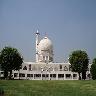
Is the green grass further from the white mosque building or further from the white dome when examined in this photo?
the white dome

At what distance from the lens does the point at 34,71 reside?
12444 centimetres

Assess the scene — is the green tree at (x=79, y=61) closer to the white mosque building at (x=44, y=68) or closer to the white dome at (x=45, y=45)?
the white mosque building at (x=44, y=68)

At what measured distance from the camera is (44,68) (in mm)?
129875

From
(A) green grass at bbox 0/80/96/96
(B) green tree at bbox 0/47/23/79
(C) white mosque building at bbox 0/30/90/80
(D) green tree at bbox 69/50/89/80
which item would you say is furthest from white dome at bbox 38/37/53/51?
(A) green grass at bbox 0/80/96/96

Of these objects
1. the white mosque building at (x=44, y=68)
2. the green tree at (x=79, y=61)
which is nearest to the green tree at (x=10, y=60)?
the green tree at (x=79, y=61)

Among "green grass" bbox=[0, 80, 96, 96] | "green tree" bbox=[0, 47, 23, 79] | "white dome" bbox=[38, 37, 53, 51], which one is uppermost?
"white dome" bbox=[38, 37, 53, 51]

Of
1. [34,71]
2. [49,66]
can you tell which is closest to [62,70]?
[49,66]

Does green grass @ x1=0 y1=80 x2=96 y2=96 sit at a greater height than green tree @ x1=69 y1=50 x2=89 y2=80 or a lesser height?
lesser

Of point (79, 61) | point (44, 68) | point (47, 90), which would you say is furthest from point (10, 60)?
point (47, 90)

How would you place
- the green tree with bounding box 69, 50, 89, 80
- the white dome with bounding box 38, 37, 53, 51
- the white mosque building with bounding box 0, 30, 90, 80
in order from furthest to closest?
the white dome with bounding box 38, 37, 53, 51 → the white mosque building with bounding box 0, 30, 90, 80 → the green tree with bounding box 69, 50, 89, 80

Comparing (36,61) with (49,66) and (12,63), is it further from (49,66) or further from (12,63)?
(12,63)

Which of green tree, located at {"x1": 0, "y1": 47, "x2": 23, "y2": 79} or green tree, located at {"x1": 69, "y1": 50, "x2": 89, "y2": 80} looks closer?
green tree, located at {"x1": 0, "y1": 47, "x2": 23, "y2": 79}

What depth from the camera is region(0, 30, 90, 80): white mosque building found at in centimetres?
12431

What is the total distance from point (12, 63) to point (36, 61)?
6067 centimetres
